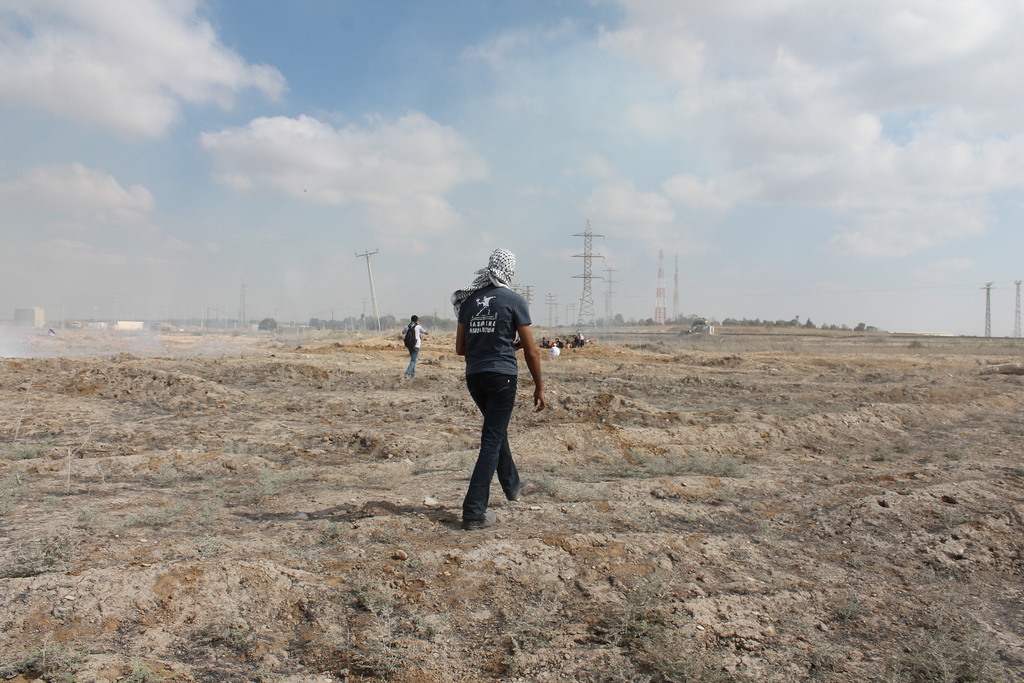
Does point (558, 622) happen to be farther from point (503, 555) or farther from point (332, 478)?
point (332, 478)

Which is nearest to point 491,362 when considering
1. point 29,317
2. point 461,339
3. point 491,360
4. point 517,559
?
A: point 491,360

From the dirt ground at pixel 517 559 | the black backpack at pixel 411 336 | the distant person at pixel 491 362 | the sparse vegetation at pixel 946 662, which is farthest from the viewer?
the black backpack at pixel 411 336

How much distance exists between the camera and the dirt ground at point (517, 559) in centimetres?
287

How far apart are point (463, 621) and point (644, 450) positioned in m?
5.37

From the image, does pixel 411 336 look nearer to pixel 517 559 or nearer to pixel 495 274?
pixel 495 274

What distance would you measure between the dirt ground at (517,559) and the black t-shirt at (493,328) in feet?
4.09

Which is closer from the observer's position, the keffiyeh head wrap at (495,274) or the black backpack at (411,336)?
the keffiyeh head wrap at (495,274)

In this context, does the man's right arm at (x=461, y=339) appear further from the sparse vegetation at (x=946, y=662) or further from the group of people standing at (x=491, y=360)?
the sparse vegetation at (x=946, y=662)

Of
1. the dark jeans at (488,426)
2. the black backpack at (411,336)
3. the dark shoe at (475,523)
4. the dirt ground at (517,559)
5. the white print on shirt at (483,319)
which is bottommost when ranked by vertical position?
the dirt ground at (517,559)

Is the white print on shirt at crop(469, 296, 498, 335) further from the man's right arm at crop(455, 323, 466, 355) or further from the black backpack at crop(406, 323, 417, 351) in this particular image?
the black backpack at crop(406, 323, 417, 351)

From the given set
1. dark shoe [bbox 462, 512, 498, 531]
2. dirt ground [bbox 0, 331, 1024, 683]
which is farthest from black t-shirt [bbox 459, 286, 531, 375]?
dirt ground [bbox 0, 331, 1024, 683]

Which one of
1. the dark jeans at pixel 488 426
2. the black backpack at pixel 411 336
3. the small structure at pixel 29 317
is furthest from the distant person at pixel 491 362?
the small structure at pixel 29 317

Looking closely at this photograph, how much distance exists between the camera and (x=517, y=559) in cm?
384

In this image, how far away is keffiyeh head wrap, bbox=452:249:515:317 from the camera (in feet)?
15.2
